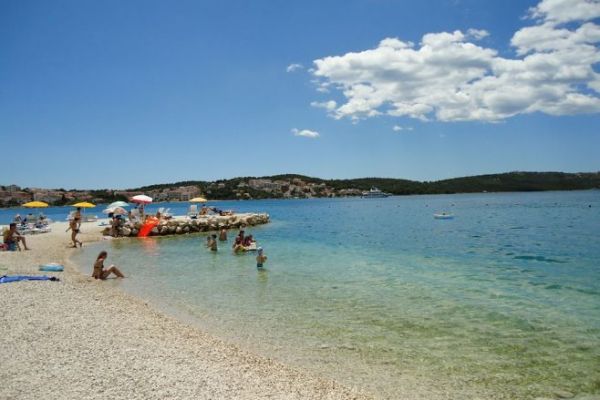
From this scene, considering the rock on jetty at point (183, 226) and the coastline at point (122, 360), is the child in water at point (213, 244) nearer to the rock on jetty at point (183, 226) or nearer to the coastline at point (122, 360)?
the rock on jetty at point (183, 226)

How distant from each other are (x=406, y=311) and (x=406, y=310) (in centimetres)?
10

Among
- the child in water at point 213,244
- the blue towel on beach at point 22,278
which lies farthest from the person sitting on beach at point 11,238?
the child in water at point 213,244

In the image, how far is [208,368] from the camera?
648cm

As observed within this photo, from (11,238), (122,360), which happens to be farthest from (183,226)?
(122,360)

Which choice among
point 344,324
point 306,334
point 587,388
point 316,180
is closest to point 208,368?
point 306,334

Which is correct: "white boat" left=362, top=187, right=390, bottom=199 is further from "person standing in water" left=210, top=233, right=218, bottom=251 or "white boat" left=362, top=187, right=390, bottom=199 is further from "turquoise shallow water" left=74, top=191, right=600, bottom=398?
"person standing in water" left=210, top=233, right=218, bottom=251

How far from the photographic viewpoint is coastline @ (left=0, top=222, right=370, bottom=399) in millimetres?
5473

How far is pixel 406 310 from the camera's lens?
10.9 m

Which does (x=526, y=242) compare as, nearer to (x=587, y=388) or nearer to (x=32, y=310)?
(x=587, y=388)

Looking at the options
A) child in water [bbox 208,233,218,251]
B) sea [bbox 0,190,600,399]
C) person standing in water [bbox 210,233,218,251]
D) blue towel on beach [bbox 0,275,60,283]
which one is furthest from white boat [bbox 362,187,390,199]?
blue towel on beach [bbox 0,275,60,283]

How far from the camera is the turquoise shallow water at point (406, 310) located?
701 centimetres

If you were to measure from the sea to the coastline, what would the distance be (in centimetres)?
83

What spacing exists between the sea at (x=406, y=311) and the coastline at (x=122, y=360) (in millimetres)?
827

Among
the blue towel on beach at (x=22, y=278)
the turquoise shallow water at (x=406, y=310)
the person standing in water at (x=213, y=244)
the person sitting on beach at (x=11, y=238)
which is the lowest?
the turquoise shallow water at (x=406, y=310)
